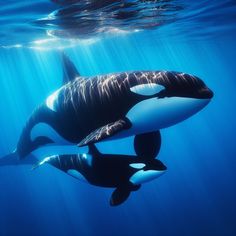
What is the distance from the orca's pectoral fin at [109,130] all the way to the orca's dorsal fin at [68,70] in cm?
271

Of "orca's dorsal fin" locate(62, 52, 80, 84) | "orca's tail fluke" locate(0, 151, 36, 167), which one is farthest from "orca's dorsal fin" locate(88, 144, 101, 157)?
"orca's tail fluke" locate(0, 151, 36, 167)

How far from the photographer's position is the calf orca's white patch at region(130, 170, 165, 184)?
639 cm

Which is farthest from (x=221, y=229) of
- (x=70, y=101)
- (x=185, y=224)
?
(x=70, y=101)

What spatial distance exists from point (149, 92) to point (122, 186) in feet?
8.20

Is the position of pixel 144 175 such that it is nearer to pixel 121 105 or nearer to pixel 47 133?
pixel 121 105

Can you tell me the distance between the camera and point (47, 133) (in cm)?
754

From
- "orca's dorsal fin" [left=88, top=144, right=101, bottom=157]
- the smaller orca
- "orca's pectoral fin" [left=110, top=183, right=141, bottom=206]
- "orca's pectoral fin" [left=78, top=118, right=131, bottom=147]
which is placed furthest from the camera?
"orca's dorsal fin" [left=88, top=144, right=101, bottom=157]

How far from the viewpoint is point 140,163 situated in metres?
6.54

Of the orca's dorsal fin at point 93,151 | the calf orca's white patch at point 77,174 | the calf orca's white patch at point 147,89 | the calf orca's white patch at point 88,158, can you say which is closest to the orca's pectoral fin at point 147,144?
the orca's dorsal fin at point 93,151

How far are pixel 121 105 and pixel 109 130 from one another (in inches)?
23.8

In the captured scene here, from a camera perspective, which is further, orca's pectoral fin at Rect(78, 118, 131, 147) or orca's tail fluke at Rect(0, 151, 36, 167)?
orca's tail fluke at Rect(0, 151, 36, 167)

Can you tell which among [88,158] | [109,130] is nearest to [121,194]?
[88,158]

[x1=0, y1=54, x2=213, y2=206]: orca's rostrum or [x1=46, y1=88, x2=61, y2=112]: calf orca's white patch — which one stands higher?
[x1=46, y1=88, x2=61, y2=112]: calf orca's white patch

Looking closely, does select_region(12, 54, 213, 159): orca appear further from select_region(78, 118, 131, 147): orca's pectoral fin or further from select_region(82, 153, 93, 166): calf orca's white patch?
select_region(82, 153, 93, 166): calf orca's white patch
